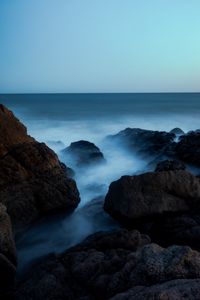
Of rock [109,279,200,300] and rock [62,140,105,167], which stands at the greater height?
rock [109,279,200,300]

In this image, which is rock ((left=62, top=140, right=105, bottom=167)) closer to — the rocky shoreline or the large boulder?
the rocky shoreline

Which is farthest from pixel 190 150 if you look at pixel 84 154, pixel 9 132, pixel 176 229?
pixel 176 229

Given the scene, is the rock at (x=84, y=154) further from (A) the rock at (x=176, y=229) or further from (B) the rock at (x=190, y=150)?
(A) the rock at (x=176, y=229)

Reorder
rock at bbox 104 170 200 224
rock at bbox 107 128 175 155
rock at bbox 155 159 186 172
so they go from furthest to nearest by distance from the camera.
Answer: rock at bbox 107 128 175 155 < rock at bbox 155 159 186 172 < rock at bbox 104 170 200 224

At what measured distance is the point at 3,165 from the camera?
353 inches

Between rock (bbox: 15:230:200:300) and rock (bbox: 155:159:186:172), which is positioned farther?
rock (bbox: 155:159:186:172)

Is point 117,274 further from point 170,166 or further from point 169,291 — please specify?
point 170,166

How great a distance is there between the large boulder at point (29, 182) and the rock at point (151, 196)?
3.66 feet

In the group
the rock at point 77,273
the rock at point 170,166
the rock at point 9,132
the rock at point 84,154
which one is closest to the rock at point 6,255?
the rock at point 77,273

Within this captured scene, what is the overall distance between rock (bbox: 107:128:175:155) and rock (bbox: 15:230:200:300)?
10413mm

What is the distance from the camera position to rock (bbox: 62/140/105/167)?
1494cm

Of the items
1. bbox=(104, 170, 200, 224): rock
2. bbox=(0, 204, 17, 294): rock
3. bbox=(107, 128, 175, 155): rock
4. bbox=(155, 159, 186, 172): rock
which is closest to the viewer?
bbox=(0, 204, 17, 294): rock

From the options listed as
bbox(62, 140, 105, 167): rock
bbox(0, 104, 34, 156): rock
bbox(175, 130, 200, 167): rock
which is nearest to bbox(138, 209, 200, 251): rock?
bbox(0, 104, 34, 156): rock

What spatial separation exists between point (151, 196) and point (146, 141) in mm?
9597
